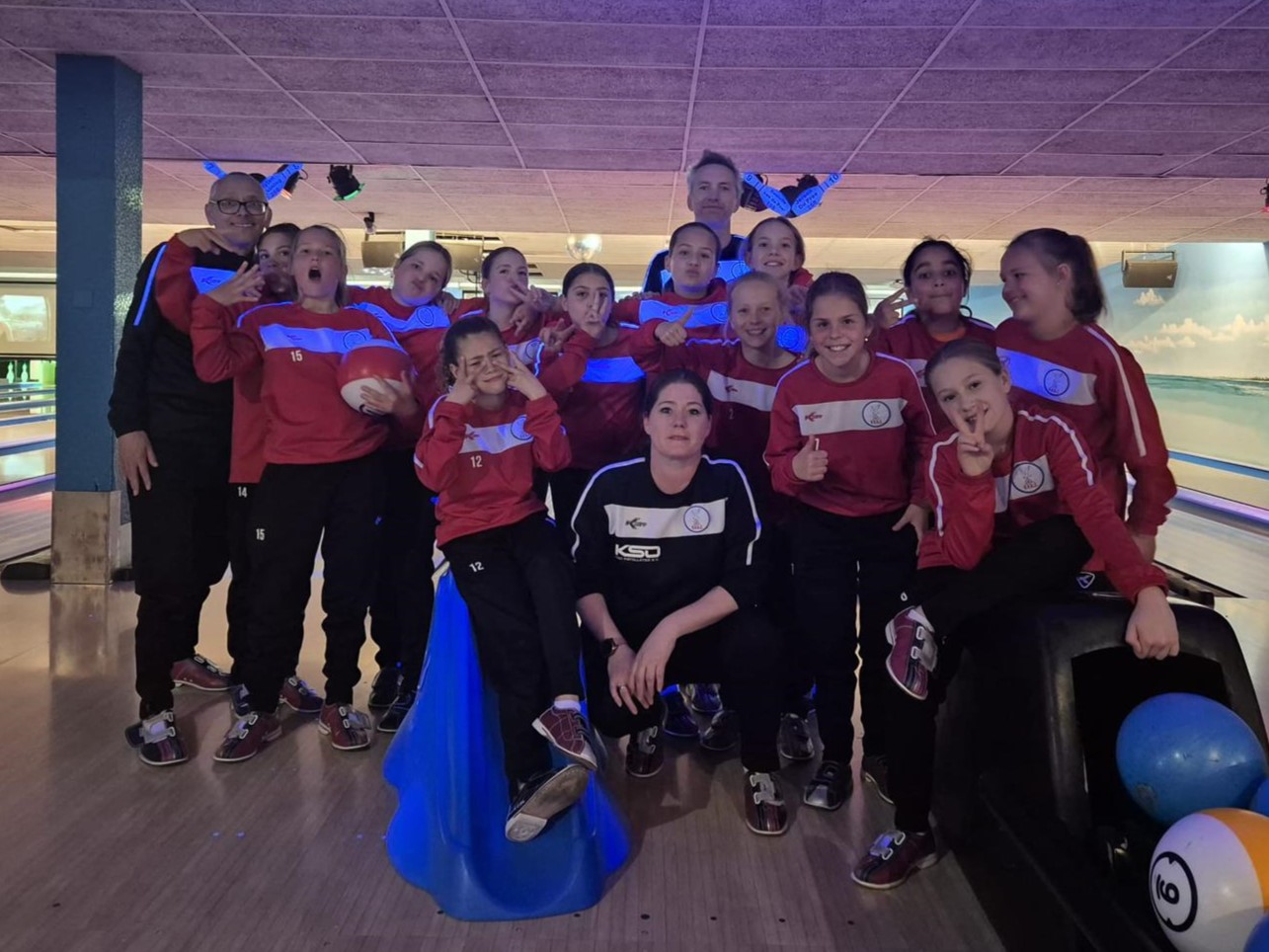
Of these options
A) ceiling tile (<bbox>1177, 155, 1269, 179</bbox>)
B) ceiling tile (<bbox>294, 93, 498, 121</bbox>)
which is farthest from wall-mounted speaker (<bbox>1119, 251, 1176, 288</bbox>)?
ceiling tile (<bbox>294, 93, 498, 121</bbox>)

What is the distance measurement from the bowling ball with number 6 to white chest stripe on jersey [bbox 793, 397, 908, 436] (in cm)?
97

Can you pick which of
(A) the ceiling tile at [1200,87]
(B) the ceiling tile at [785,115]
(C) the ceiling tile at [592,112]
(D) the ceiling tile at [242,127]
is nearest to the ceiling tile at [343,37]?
(C) the ceiling tile at [592,112]

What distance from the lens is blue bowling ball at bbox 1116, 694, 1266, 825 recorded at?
128cm

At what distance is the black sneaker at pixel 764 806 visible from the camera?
1.80 metres

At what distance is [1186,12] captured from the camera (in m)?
3.20

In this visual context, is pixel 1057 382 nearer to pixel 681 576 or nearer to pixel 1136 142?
pixel 681 576

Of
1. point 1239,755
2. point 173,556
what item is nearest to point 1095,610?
point 1239,755

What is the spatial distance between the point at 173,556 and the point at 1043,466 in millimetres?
1886

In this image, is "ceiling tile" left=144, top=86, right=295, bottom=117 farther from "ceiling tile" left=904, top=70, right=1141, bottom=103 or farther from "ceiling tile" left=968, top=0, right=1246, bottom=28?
"ceiling tile" left=968, top=0, right=1246, bottom=28

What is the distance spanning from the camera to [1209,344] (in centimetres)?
977

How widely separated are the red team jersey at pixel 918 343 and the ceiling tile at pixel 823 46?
1722mm

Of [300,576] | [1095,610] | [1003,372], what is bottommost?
[300,576]

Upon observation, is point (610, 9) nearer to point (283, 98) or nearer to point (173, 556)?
point (283, 98)

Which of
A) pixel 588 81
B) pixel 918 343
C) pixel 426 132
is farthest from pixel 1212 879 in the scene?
pixel 426 132
